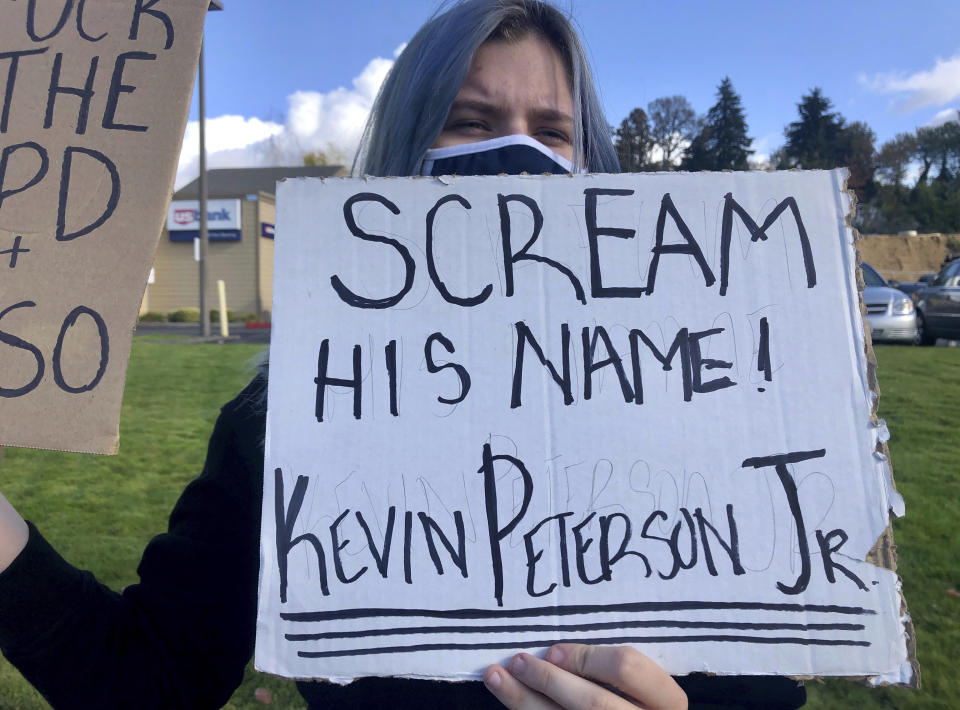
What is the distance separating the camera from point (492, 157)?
4.66ft

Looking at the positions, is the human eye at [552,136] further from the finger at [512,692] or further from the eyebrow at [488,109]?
the finger at [512,692]

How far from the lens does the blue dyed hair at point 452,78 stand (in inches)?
54.7

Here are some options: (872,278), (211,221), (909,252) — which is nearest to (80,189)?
(872,278)

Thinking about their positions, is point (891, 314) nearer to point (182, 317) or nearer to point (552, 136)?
point (552, 136)

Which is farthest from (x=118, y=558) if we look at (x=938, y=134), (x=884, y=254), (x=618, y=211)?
(x=938, y=134)

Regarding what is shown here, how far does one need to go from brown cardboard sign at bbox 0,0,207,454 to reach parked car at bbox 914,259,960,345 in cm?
1246

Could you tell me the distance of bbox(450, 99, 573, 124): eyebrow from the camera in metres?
1.41

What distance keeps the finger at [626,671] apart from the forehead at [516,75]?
105cm

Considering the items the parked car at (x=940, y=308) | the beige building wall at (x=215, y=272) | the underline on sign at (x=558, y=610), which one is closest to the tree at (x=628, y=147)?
the underline on sign at (x=558, y=610)

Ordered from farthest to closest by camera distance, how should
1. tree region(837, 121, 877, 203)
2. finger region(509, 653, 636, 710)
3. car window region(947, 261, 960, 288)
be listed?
1. tree region(837, 121, 877, 203)
2. car window region(947, 261, 960, 288)
3. finger region(509, 653, 636, 710)

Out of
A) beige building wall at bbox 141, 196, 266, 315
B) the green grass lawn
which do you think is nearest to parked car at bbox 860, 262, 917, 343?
the green grass lawn

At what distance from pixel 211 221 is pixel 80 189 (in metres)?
28.2

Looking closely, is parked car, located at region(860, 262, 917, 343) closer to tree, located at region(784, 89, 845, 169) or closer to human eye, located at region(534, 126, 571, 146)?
human eye, located at region(534, 126, 571, 146)

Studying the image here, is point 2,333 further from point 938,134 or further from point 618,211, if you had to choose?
point 938,134
